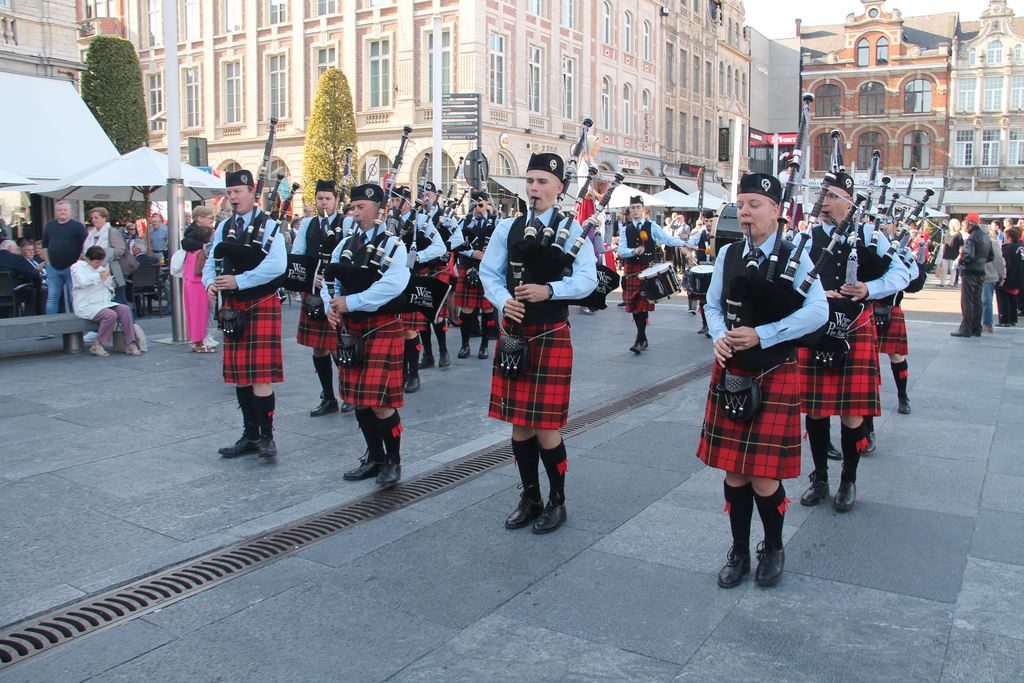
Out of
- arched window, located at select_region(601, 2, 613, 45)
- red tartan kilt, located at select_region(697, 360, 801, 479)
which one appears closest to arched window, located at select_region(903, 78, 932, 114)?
arched window, located at select_region(601, 2, 613, 45)

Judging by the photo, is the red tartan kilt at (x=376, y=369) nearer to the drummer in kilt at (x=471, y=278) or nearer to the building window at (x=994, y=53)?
the drummer in kilt at (x=471, y=278)

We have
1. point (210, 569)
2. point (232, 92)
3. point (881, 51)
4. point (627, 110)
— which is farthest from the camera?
point (881, 51)

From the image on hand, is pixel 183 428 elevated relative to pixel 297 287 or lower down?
lower down

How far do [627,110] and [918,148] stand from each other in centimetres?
3013

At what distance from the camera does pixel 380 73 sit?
32188 millimetres

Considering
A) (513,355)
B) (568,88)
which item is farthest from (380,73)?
(513,355)

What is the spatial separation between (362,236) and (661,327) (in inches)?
361

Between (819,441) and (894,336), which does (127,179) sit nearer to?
(894,336)

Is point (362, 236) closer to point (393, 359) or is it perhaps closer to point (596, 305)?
point (393, 359)

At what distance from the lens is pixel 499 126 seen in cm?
3114

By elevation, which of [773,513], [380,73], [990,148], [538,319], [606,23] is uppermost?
[606,23]

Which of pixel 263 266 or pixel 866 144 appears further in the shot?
pixel 866 144

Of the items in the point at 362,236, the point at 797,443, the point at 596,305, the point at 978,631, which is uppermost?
the point at 362,236

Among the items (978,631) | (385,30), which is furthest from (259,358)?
(385,30)
